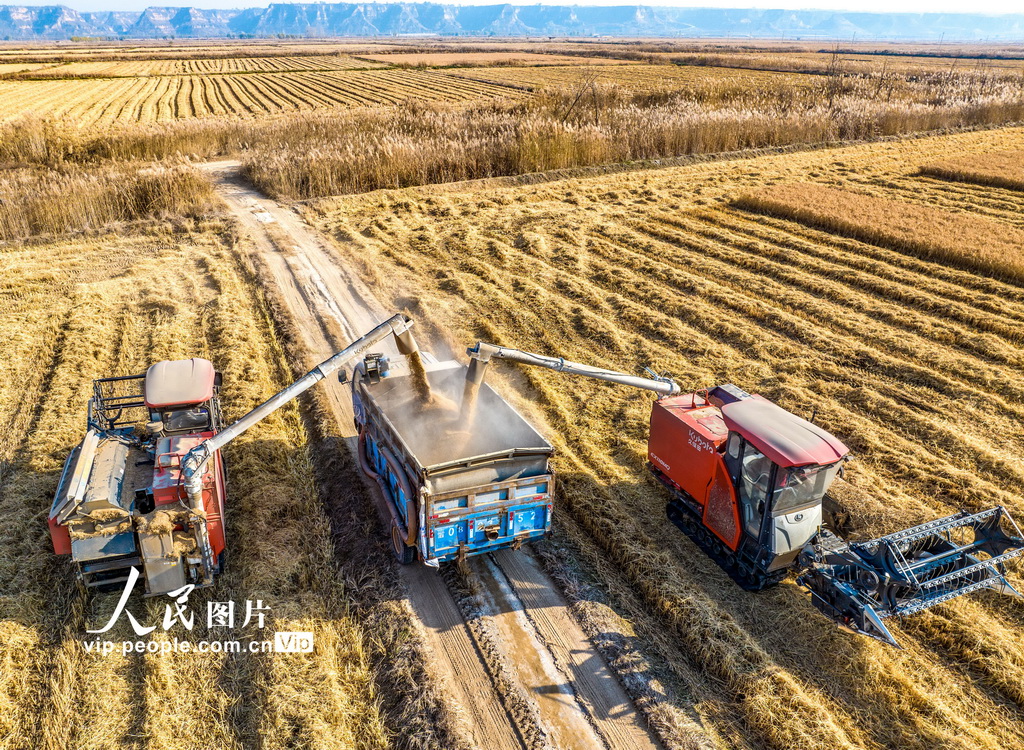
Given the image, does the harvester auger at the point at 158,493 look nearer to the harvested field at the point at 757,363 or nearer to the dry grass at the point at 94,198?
the harvested field at the point at 757,363

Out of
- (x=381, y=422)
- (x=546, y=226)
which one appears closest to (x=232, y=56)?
(x=546, y=226)

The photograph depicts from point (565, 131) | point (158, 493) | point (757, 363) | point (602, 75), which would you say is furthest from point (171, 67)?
point (158, 493)

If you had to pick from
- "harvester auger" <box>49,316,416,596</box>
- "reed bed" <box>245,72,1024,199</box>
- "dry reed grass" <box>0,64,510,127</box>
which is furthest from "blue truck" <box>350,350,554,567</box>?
"dry reed grass" <box>0,64,510,127</box>

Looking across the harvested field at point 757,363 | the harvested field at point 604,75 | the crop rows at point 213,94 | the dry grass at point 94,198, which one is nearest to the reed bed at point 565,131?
the harvested field at point 757,363

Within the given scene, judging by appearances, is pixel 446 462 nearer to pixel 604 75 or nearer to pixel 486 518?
pixel 486 518

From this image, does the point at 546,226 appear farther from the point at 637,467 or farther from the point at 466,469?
the point at 466,469
